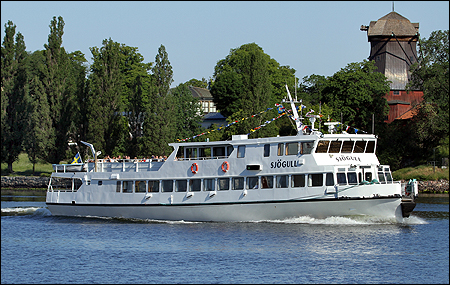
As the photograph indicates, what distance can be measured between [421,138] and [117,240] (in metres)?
43.4

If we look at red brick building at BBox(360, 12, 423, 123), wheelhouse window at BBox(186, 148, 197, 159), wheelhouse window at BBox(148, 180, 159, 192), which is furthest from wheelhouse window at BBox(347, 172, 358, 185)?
red brick building at BBox(360, 12, 423, 123)

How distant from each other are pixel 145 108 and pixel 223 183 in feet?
117

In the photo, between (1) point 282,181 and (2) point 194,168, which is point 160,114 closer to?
(2) point 194,168

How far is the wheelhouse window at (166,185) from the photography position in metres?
36.5

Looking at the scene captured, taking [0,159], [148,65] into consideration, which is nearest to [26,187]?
Answer: [0,159]

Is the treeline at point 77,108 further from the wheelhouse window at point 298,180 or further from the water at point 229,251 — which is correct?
the wheelhouse window at point 298,180

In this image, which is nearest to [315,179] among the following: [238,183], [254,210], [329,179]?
[329,179]

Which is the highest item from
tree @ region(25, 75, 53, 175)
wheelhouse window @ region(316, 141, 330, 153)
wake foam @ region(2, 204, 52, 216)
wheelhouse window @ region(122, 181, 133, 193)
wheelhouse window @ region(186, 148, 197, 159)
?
tree @ region(25, 75, 53, 175)

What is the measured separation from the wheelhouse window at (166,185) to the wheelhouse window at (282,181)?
22.8ft

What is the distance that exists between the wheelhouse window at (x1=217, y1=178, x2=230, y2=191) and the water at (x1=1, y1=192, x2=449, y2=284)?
2.32 metres

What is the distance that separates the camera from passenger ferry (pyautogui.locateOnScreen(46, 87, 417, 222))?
1289 inches

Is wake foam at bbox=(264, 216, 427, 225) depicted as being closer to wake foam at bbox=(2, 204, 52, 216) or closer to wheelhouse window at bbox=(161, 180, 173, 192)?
wheelhouse window at bbox=(161, 180, 173, 192)

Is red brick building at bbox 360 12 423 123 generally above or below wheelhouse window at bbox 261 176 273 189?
above

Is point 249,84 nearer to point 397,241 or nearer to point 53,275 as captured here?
A: point 397,241
